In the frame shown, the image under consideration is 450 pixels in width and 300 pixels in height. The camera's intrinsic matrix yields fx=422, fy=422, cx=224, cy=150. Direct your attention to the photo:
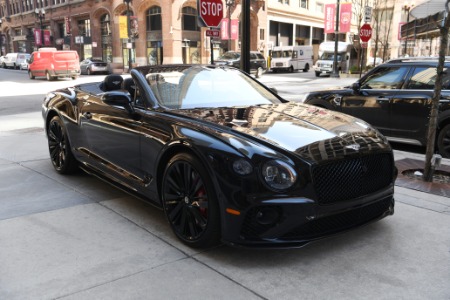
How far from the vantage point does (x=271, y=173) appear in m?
3.13

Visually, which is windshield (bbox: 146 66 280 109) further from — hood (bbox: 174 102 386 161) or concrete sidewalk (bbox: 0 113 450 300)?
concrete sidewalk (bbox: 0 113 450 300)

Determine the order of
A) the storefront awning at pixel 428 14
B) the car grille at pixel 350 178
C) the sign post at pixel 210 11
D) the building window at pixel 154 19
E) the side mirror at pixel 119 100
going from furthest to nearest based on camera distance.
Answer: the building window at pixel 154 19, the storefront awning at pixel 428 14, the sign post at pixel 210 11, the side mirror at pixel 119 100, the car grille at pixel 350 178

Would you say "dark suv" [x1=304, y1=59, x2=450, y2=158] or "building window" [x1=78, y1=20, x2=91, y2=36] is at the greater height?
"building window" [x1=78, y1=20, x2=91, y2=36]

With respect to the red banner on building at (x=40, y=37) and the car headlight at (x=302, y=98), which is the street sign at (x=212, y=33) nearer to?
the car headlight at (x=302, y=98)

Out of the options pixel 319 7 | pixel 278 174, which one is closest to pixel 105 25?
pixel 319 7

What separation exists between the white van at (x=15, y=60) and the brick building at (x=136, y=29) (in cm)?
701

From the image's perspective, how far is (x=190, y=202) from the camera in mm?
3545

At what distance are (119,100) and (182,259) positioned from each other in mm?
1743

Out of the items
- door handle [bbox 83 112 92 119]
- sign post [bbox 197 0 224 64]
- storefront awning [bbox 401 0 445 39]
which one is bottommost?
door handle [bbox 83 112 92 119]

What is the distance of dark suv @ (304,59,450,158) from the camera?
22.7 feet

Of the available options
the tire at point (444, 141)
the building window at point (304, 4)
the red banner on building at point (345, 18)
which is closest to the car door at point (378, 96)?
the tire at point (444, 141)

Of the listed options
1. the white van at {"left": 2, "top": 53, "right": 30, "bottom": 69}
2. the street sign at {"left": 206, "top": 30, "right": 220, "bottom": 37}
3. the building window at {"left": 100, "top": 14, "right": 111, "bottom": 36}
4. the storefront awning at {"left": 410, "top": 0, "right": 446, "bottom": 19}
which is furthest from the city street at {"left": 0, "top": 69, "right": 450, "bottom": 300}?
the building window at {"left": 100, "top": 14, "right": 111, "bottom": 36}

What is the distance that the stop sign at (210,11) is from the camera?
928cm

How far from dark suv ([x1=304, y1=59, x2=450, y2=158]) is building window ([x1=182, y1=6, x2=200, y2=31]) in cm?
3944
